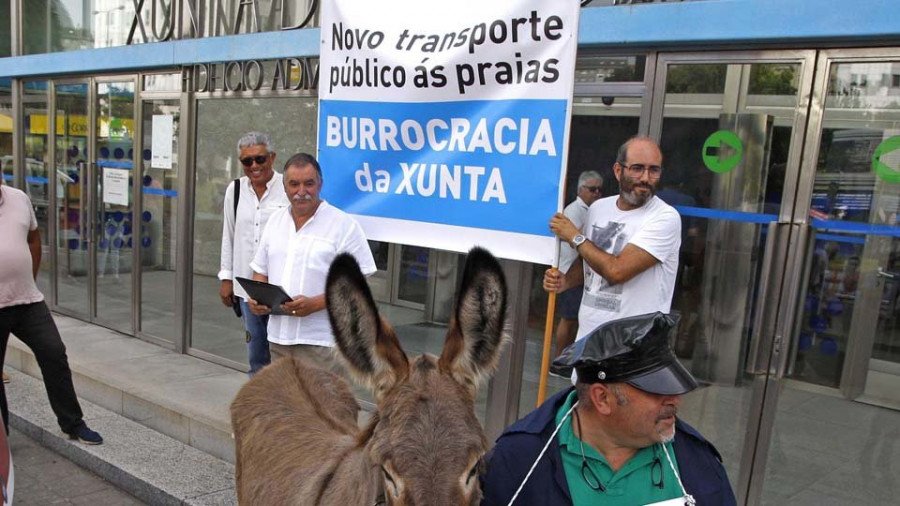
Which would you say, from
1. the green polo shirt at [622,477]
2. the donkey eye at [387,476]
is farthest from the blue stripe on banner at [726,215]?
the donkey eye at [387,476]

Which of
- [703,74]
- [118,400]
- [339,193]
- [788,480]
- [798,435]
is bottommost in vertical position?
[118,400]

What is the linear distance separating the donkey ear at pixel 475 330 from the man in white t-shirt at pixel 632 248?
5.14ft

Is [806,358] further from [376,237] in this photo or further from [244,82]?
[244,82]

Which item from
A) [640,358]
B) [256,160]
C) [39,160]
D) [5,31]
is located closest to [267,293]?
[256,160]

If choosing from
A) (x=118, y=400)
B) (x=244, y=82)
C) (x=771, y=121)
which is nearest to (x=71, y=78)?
(x=244, y=82)

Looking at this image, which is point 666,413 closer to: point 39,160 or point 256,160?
point 256,160

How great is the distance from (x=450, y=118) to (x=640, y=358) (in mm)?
2499

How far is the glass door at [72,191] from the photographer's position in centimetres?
930

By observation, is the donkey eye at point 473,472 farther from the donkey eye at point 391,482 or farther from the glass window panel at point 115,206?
the glass window panel at point 115,206

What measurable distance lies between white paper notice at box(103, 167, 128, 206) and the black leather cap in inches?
325

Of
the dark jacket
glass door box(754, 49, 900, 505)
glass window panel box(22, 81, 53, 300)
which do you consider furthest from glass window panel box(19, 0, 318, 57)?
the dark jacket

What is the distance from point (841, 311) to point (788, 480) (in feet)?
3.75

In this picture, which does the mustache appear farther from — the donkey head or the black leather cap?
the donkey head

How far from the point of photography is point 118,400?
252 inches
